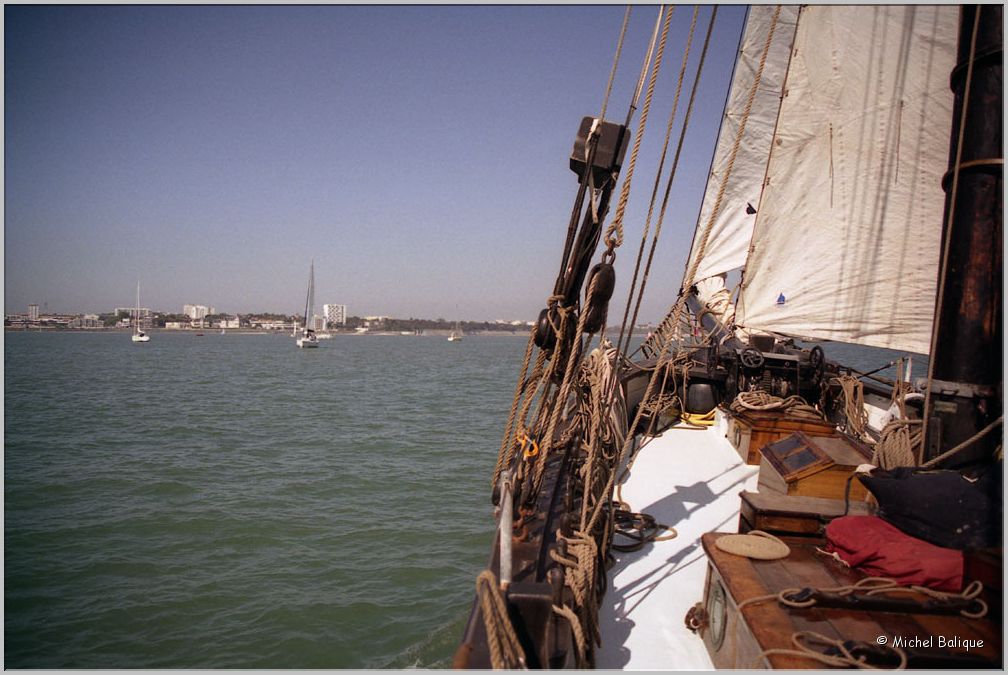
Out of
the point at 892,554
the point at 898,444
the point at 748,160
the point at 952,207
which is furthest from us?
the point at 748,160

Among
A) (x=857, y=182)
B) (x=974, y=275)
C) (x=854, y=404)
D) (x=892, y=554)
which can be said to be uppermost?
(x=857, y=182)

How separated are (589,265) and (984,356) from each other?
233 centimetres

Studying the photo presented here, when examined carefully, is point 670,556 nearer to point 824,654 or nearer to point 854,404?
point 824,654

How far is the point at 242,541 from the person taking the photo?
26.6ft

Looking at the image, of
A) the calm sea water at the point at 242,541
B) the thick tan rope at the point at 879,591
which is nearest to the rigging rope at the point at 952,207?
the thick tan rope at the point at 879,591

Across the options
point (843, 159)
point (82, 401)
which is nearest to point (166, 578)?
point (843, 159)

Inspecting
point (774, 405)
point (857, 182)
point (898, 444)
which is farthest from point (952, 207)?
point (857, 182)

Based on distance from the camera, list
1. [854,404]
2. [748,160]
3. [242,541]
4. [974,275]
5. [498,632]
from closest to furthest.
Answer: [498,632] → [974,275] → [854,404] → [242,541] → [748,160]

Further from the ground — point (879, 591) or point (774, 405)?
point (774, 405)

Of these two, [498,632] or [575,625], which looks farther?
[575,625]

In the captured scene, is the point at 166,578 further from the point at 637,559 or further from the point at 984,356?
the point at 984,356

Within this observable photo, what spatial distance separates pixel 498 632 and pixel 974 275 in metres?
3.31

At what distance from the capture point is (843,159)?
741 cm

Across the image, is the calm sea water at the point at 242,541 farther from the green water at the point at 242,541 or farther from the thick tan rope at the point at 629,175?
the thick tan rope at the point at 629,175
